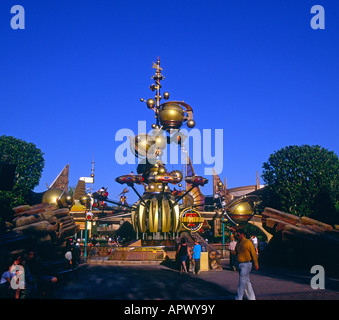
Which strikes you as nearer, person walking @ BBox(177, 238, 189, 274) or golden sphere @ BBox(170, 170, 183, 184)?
person walking @ BBox(177, 238, 189, 274)

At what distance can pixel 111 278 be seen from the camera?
13047mm

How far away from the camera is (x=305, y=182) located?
34938 mm

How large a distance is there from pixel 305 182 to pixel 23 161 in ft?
111

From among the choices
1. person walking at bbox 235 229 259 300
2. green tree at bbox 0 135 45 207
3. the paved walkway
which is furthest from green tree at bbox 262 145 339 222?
green tree at bbox 0 135 45 207

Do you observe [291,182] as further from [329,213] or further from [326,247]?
[326,247]

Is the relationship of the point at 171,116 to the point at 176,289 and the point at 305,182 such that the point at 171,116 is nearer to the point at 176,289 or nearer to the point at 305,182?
the point at 176,289

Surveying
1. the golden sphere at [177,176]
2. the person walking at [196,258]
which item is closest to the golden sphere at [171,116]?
the golden sphere at [177,176]

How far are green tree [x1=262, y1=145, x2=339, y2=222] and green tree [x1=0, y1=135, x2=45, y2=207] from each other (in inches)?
1137

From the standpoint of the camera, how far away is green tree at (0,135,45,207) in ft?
134

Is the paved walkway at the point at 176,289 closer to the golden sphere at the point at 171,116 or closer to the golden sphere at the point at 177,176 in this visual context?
the golden sphere at the point at 177,176

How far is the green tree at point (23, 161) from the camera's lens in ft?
134

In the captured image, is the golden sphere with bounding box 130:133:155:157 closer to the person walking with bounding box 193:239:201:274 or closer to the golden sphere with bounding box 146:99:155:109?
the golden sphere with bounding box 146:99:155:109

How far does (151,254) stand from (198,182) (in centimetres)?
556

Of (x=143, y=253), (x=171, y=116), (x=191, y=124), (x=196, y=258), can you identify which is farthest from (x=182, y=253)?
(x=171, y=116)
